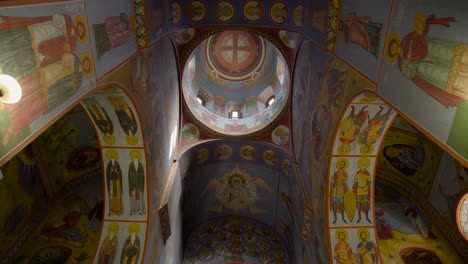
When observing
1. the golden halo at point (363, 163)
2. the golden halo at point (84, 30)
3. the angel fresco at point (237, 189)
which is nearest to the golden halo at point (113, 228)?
the golden halo at point (84, 30)

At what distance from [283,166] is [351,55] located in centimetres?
683

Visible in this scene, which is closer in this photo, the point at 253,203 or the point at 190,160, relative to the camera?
the point at 190,160

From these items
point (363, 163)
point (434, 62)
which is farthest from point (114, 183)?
point (434, 62)

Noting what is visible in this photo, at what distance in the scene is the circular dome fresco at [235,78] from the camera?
13484 mm

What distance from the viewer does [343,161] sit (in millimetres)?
7605

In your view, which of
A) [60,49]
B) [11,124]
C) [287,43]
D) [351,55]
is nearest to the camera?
[11,124]

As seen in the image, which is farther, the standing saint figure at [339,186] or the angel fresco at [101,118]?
the standing saint figure at [339,186]

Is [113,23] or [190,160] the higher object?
[113,23]

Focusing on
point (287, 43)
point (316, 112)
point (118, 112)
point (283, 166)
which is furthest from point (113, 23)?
point (283, 166)

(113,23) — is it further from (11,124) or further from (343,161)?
(343,161)

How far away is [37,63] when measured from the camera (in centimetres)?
340

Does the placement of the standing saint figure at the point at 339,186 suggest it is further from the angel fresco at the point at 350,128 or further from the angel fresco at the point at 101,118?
the angel fresco at the point at 101,118

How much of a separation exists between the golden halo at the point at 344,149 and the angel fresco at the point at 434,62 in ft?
11.0

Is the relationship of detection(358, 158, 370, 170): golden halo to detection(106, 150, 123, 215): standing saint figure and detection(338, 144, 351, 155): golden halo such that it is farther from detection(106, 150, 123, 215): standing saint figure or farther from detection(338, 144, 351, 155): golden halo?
detection(106, 150, 123, 215): standing saint figure
